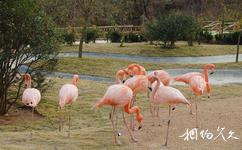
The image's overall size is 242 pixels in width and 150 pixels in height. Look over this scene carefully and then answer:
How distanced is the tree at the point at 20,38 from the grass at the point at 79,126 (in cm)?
123

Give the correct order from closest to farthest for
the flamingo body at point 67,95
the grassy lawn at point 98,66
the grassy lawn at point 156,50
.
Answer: the flamingo body at point 67,95 → the grassy lawn at point 98,66 → the grassy lawn at point 156,50

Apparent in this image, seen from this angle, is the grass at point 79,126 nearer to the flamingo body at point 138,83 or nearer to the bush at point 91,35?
the flamingo body at point 138,83

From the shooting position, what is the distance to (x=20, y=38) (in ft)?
36.6

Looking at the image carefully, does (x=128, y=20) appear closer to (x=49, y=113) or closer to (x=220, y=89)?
(x=220, y=89)

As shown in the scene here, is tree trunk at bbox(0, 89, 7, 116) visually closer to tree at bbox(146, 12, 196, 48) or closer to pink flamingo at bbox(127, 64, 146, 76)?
pink flamingo at bbox(127, 64, 146, 76)

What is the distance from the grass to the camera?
7.42m

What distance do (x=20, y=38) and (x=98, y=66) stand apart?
32.7 feet

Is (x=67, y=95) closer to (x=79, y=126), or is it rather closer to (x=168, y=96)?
(x=79, y=126)

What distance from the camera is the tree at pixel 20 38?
10.9 metres

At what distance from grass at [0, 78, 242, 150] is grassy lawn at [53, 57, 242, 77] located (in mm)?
2643

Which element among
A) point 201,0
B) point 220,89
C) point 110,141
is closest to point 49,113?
point 110,141

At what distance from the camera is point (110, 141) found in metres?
7.80

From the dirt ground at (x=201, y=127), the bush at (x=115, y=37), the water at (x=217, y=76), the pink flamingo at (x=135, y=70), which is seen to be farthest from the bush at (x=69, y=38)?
the pink flamingo at (x=135, y=70)

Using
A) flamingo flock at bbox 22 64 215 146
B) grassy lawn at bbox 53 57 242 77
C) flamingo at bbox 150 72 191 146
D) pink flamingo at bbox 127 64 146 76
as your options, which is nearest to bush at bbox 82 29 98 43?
grassy lawn at bbox 53 57 242 77
